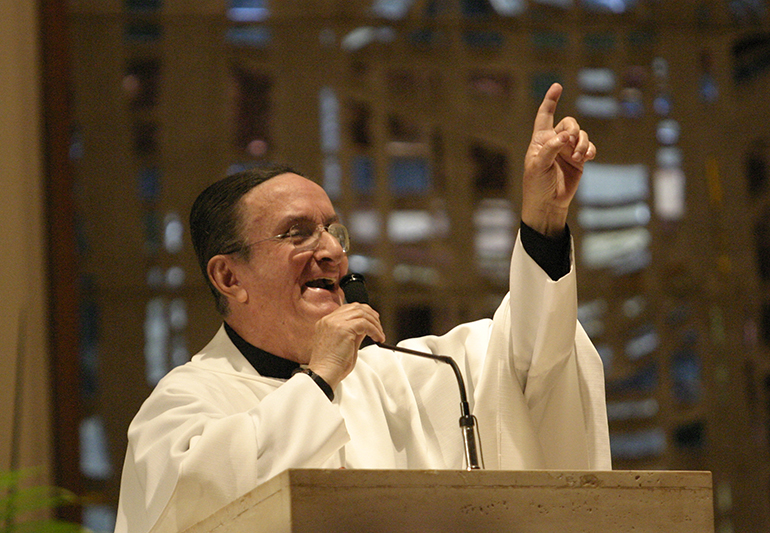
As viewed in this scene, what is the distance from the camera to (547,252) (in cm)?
264

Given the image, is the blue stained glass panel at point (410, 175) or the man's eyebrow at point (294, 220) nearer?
the man's eyebrow at point (294, 220)

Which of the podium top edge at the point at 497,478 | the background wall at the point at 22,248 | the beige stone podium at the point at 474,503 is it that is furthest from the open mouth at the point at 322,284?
the background wall at the point at 22,248

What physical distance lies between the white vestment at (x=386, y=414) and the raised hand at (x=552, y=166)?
14 centimetres

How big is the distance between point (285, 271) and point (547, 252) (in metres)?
0.72

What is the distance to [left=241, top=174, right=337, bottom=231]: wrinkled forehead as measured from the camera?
9.86 feet

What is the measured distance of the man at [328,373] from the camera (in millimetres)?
2377

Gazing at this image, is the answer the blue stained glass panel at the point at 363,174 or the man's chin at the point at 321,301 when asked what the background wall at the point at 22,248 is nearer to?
the man's chin at the point at 321,301

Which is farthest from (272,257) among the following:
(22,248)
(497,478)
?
(22,248)

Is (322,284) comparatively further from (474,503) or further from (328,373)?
(474,503)

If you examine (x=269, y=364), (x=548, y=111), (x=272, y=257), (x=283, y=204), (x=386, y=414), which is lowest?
(x=386, y=414)

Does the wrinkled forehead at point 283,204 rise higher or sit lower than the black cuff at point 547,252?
higher

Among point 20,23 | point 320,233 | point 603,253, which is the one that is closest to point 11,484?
point 320,233

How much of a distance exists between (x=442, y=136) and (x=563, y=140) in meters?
4.13

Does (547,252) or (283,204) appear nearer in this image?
(547,252)
